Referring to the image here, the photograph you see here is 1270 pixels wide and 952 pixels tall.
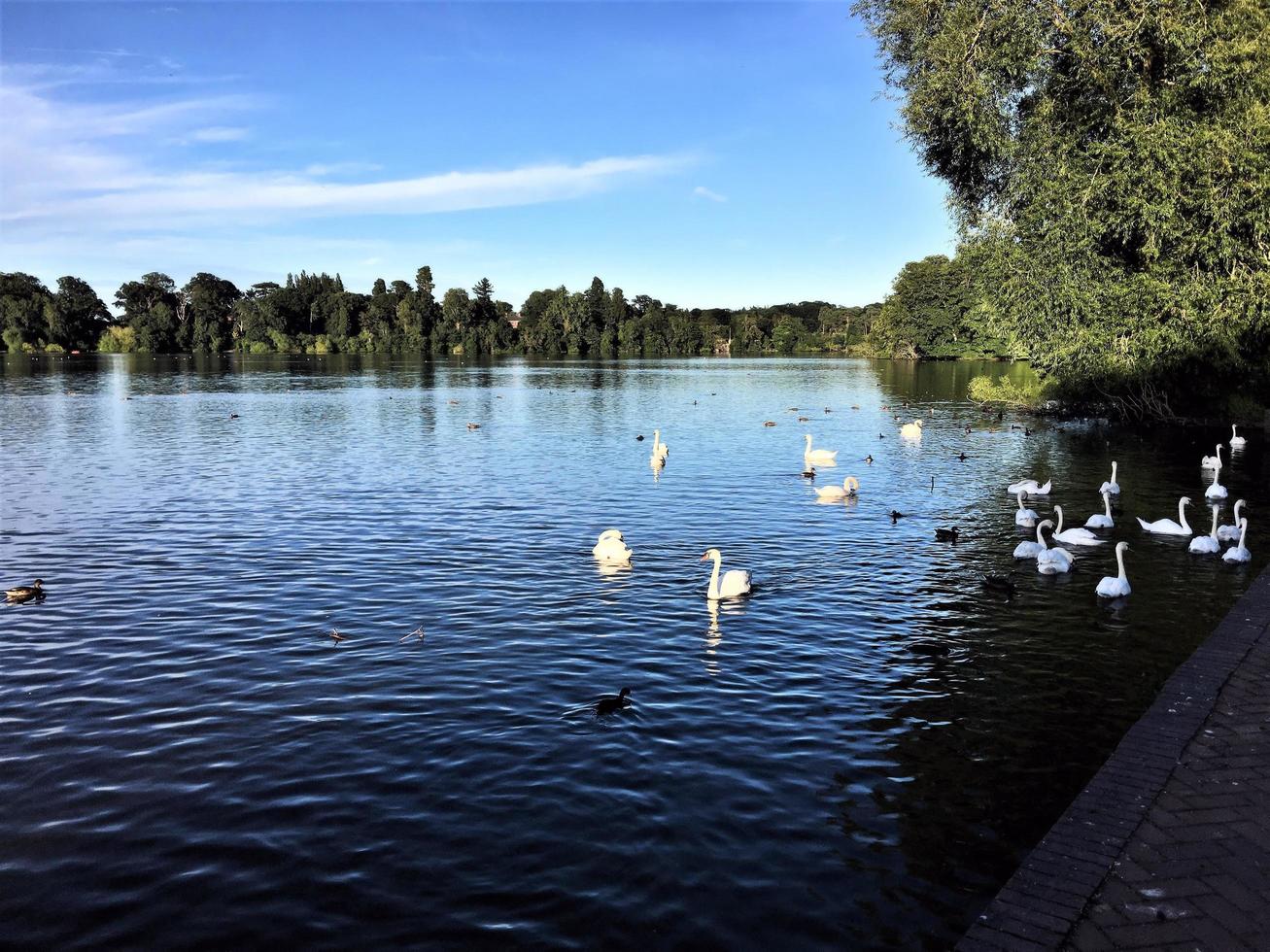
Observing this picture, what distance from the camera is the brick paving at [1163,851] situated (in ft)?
21.9

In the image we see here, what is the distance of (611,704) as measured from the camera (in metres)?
11.8

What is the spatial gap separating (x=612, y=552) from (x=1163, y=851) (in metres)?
12.8

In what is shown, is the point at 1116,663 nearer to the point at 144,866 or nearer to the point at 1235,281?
the point at 144,866

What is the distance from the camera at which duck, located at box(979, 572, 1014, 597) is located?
56.2ft

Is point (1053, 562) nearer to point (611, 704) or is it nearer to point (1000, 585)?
point (1000, 585)

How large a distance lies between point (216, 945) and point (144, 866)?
1629 mm

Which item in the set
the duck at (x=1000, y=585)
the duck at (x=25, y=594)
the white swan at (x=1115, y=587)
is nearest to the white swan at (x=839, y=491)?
the duck at (x=1000, y=585)

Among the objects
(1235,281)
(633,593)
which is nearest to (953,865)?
(633,593)

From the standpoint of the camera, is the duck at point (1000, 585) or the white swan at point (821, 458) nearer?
the duck at point (1000, 585)

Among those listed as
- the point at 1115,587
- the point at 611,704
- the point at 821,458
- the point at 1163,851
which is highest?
the point at 821,458

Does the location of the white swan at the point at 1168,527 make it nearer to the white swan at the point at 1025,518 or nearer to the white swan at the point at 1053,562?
the white swan at the point at 1025,518

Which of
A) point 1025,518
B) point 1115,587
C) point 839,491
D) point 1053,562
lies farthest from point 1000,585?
point 839,491

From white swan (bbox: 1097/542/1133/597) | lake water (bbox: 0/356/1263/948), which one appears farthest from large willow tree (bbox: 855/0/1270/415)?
white swan (bbox: 1097/542/1133/597)

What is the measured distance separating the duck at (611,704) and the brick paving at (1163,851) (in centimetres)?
540
